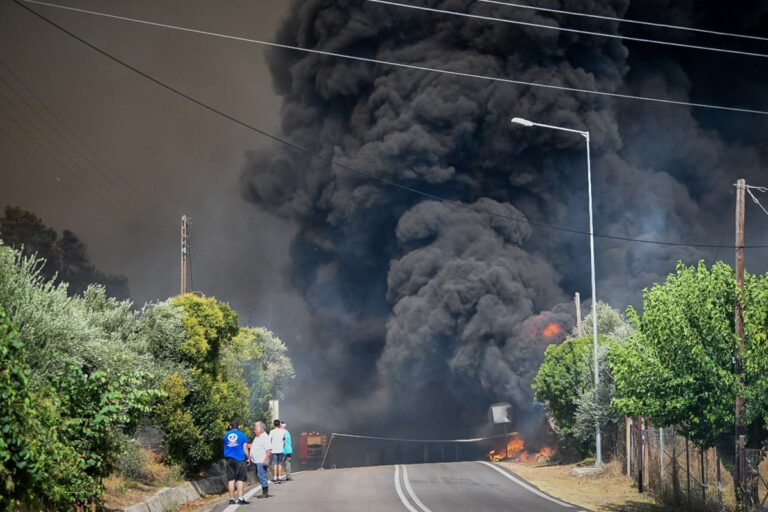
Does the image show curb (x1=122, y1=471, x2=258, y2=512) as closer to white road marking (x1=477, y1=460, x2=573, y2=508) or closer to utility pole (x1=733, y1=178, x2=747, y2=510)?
white road marking (x1=477, y1=460, x2=573, y2=508)

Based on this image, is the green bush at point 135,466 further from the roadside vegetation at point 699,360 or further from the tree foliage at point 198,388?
the roadside vegetation at point 699,360

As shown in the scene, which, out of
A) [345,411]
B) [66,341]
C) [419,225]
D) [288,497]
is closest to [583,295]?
[419,225]

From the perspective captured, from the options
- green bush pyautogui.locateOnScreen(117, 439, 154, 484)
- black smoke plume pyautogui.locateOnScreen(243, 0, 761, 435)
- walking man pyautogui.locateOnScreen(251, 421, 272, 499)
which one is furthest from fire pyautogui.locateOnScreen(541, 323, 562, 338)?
green bush pyautogui.locateOnScreen(117, 439, 154, 484)

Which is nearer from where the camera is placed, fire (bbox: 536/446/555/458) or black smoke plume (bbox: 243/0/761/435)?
fire (bbox: 536/446/555/458)

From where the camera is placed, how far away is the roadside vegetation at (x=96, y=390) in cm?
908

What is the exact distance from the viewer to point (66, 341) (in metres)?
14.8

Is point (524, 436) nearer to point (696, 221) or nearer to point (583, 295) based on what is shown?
point (583, 295)

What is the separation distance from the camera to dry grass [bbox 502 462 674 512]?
Answer: 2236 cm

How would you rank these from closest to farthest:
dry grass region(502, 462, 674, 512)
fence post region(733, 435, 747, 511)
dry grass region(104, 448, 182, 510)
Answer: dry grass region(104, 448, 182, 510) < fence post region(733, 435, 747, 511) < dry grass region(502, 462, 674, 512)

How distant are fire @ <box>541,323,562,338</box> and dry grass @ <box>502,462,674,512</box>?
22.6 m

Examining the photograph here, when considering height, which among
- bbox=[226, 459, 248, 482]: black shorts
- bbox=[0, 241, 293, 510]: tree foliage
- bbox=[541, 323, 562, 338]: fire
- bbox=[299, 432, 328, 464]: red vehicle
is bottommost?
bbox=[299, 432, 328, 464]: red vehicle

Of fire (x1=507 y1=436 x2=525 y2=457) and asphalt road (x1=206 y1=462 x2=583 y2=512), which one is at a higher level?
fire (x1=507 y1=436 x2=525 y2=457)

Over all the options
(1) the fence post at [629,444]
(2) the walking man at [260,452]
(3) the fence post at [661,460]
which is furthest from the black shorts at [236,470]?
(1) the fence post at [629,444]

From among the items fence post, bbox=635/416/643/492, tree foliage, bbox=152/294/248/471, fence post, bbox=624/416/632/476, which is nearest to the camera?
tree foliage, bbox=152/294/248/471
